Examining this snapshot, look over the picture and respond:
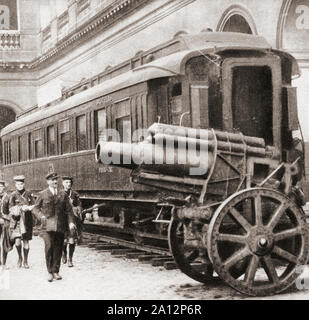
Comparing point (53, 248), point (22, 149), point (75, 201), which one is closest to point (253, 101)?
point (53, 248)

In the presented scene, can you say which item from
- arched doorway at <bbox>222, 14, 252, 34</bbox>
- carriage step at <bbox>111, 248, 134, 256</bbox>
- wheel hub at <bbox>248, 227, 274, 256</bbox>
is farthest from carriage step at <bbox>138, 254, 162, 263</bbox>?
arched doorway at <bbox>222, 14, 252, 34</bbox>

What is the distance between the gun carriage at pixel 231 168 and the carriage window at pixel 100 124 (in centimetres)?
282

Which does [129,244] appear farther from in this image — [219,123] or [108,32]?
[108,32]

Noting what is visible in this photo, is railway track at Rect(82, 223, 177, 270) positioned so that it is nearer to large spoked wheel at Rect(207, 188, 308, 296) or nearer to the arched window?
large spoked wheel at Rect(207, 188, 308, 296)

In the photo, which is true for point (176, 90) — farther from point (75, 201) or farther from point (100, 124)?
point (100, 124)

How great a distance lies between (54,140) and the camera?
52.4 ft

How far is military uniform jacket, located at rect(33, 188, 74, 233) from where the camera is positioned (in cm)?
947

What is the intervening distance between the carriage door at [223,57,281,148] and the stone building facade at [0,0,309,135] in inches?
82.2

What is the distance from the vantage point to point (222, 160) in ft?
27.7

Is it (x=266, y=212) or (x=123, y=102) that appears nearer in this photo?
(x=266, y=212)

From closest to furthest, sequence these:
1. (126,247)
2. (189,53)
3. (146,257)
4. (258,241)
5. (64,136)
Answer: (258,241), (189,53), (146,257), (126,247), (64,136)

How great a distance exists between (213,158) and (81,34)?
19679 mm

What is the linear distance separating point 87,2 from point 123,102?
1594 cm
